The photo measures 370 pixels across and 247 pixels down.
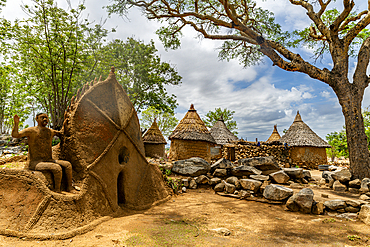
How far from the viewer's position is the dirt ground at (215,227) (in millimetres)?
3012

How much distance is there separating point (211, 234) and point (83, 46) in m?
14.7

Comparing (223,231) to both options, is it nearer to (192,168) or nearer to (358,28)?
(192,168)

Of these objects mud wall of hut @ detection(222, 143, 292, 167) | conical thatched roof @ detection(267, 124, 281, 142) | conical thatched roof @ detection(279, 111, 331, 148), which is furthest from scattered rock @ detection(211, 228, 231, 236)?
conical thatched roof @ detection(267, 124, 281, 142)

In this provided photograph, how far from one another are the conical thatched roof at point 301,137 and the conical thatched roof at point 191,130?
863 centimetres

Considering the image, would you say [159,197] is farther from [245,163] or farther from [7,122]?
[7,122]

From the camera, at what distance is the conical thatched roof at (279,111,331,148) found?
17.8m

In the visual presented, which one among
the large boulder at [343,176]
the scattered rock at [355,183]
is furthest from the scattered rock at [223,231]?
the large boulder at [343,176]

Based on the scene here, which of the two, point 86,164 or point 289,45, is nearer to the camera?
point 86,164

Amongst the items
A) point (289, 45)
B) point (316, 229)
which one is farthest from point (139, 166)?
point (289, 45)

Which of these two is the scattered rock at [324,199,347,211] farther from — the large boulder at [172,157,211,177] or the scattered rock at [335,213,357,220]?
the large boulder at [172,157,211,177]

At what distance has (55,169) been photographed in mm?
3299

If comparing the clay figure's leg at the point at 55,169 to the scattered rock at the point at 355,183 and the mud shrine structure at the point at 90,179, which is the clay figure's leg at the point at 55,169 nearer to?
the mud shrine structure at the point at 90,179

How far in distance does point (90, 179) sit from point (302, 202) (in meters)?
5.24

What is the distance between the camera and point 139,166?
501cm
